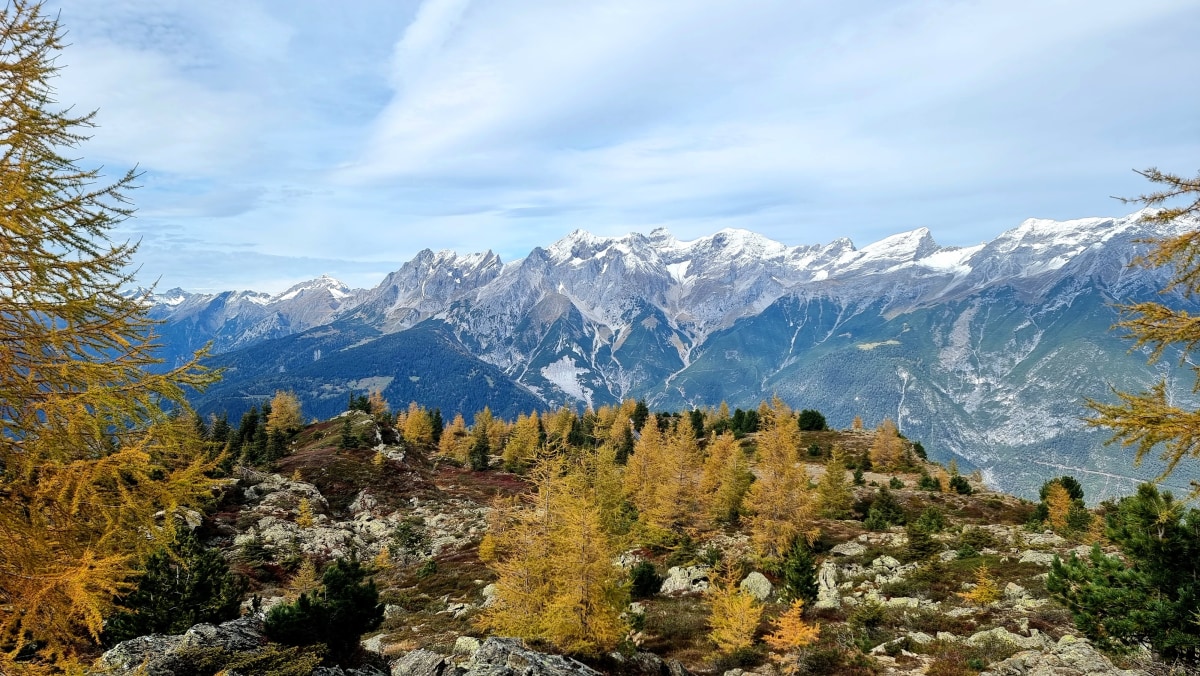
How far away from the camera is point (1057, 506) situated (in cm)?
4372

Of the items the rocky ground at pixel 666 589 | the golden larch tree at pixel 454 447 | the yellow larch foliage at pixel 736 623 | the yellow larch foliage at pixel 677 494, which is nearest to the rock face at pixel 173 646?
the rocky ground at pixel 666 589

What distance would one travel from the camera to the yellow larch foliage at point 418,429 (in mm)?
103312

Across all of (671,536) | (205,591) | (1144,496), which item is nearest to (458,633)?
(205,591)

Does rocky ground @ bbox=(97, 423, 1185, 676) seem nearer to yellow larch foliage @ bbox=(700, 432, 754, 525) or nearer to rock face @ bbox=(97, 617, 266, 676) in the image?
rock face @ bbox=(97, 617, 266, 676)

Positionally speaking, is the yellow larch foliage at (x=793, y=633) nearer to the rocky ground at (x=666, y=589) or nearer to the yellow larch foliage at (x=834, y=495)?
the rocky ground at (x=666, y=589)

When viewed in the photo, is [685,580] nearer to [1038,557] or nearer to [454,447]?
[1038,557]

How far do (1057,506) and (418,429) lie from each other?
320ft

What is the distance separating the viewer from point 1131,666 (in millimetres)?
13602

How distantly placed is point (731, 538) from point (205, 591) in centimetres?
3729

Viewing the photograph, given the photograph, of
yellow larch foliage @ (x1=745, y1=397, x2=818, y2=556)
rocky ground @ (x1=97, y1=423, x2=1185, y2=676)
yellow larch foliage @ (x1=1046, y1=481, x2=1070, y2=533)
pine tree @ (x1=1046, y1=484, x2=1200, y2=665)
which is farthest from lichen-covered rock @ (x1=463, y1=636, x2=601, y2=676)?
yellow larch foliage @ (x1=1046, y1=481, x2=1070, y2=533)

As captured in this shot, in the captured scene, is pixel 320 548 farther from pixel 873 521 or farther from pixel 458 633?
pixel 873 521

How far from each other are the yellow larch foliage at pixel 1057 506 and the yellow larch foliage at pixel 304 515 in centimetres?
6422

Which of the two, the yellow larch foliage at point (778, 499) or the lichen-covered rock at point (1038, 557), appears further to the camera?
the yellow larch foliage at point (778, 499)

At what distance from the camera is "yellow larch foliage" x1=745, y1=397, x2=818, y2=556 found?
115ft
